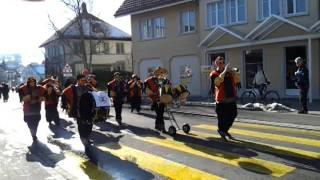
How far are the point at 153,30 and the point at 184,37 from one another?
3220 millimetres

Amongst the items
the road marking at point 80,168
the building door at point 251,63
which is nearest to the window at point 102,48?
the building door at point 251,63

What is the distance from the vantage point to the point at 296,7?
21578 mm

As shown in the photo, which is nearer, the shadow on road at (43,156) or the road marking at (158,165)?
the road marking at (158,165)

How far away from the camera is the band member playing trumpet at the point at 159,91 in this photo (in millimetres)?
11906

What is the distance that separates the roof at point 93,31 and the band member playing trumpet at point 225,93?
112 feet

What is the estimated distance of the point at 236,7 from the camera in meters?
24.6

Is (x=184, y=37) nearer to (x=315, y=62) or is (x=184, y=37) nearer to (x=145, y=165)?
(x=315, y=62)

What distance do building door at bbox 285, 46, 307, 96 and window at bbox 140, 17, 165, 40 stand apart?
10.1 meters

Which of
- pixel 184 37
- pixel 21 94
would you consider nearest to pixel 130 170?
pixel 21 94

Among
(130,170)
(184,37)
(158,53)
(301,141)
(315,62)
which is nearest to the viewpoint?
(130,170)

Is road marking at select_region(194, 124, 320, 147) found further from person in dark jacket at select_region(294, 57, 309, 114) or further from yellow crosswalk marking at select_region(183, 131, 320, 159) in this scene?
person in dark jacket at select_region(294, 57, 309, 114)

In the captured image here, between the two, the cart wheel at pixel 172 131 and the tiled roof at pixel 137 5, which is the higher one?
the tiled roof at pixel 137 5

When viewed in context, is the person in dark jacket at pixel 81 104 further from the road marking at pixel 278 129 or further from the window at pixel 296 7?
the window at pixel 296 7

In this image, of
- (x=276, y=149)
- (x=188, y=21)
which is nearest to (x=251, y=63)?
(x=188, y=21)
